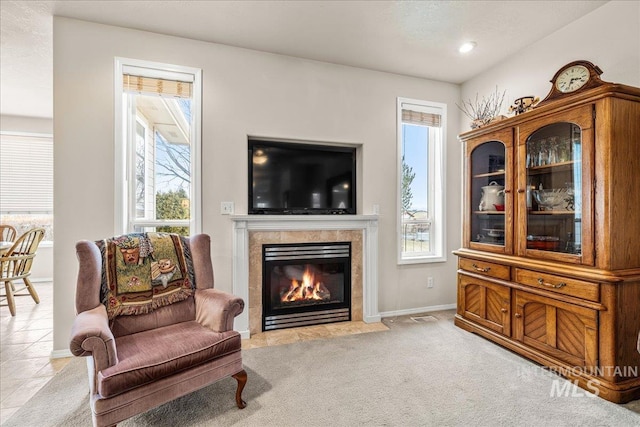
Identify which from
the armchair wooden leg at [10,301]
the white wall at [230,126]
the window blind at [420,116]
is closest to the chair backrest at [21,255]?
the armchair wooden leg at [10,301]

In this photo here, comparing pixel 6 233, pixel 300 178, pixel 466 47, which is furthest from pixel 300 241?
pixel 6 233

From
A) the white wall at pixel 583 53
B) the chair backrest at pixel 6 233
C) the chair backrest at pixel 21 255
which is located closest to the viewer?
the white wall at pixel 583 53

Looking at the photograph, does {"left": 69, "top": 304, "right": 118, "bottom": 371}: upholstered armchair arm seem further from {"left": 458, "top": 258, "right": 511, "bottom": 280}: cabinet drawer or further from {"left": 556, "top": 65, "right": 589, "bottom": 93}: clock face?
{"left": 556, "top": 65, "right": 589, "bottom": 93}: clock face

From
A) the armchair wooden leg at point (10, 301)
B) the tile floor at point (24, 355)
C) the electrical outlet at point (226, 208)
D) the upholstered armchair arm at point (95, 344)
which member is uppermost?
the electrical outlet at point (226, 208)

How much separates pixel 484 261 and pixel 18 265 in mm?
5258

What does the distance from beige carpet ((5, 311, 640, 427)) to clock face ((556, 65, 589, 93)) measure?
2.10m

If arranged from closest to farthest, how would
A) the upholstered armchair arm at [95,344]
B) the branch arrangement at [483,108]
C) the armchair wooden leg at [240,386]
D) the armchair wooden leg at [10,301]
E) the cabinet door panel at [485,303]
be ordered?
the upholstered armchair arm at [95,344], the armchair wooden leg at [240,386], the cabinet door panel at [485,303], the branch arrangement at [483,108], the armchair wooden leg at [10,301]

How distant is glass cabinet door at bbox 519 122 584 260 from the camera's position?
2168 mm

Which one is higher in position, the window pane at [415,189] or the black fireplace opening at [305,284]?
the window pane at [415,189]

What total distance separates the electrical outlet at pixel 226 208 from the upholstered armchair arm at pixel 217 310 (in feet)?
3.26

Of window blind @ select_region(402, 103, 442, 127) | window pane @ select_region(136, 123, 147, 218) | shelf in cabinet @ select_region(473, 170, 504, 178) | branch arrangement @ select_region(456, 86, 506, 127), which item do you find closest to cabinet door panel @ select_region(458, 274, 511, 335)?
shelf in cabinet @ select_region(473, 170, 504, 178)

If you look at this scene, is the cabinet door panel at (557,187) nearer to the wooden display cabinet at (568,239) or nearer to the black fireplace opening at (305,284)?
the wooden display cabinet at (568,239)

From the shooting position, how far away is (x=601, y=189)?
198 centimetres

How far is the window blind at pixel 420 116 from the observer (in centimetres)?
362
